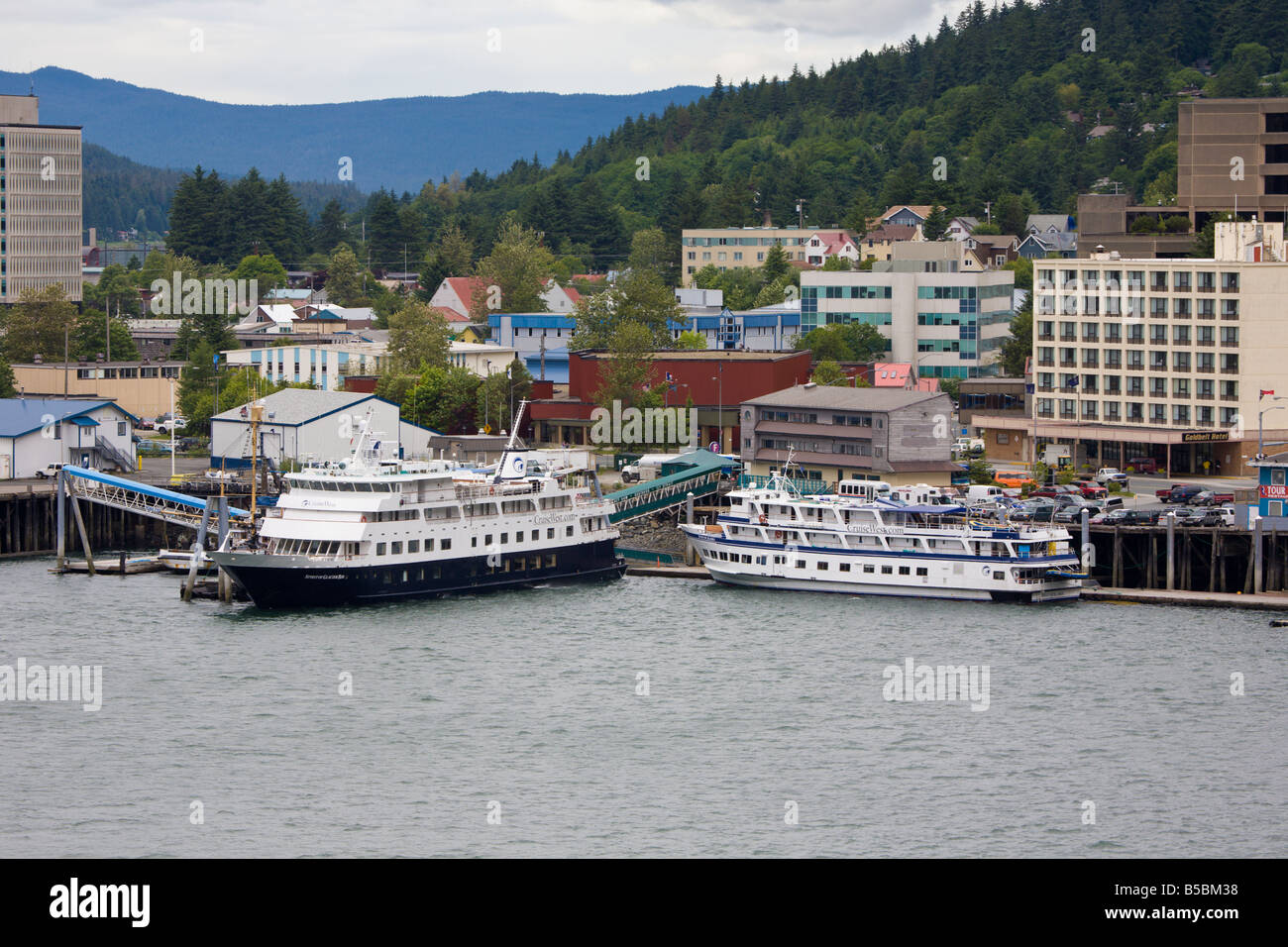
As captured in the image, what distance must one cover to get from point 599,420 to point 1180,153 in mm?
48275

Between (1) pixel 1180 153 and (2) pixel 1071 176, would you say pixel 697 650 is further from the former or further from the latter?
(2) pixel 1071 176

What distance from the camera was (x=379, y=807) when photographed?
38.2 metres

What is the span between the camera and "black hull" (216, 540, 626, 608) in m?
61.5

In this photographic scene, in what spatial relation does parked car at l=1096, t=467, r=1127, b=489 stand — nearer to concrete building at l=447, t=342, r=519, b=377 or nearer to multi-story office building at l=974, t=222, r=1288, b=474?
multi-story office building at l=974, t=222, r=1288, b=474

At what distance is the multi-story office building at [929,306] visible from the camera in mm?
115812

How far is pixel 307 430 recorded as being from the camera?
88.1m

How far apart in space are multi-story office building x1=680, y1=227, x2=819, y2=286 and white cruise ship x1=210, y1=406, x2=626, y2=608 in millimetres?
105510

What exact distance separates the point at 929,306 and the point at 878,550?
5486cm

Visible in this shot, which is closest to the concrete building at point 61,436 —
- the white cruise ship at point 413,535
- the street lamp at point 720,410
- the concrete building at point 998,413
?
the white cruise ship at point 413,535

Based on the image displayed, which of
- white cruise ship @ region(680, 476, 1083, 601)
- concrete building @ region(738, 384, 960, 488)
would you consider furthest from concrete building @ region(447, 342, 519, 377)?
white cruise ship @ region(680, 476, 1083, 601)

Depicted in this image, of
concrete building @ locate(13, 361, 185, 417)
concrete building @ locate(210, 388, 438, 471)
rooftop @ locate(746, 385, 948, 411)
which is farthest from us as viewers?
concrete building @ locate(13, 361, 185, 417)

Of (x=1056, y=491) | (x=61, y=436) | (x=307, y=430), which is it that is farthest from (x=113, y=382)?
(x=1056, y=491)

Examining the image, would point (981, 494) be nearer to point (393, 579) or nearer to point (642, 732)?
point (393, 579)

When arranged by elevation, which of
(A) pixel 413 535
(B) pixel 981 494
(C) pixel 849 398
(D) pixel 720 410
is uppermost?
(C) pixel 849 398
